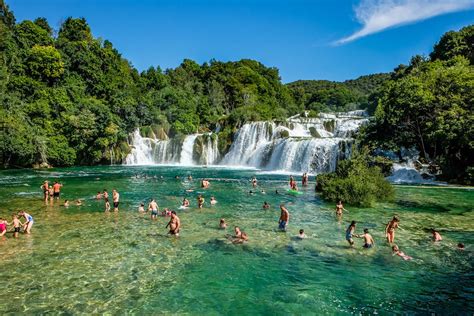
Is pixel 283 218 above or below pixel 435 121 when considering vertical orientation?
below

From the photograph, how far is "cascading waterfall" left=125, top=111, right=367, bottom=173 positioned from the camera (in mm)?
42438

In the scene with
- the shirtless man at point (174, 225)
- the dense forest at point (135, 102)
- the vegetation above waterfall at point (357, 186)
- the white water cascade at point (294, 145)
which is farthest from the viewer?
the white water cascade at point (294, 145)

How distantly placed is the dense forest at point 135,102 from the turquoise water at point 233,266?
53.7ft

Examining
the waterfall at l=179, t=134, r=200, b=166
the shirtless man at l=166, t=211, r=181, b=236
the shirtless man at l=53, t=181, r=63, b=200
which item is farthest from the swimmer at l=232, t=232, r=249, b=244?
the waterfall at l=179, t=134, r=200, b=166

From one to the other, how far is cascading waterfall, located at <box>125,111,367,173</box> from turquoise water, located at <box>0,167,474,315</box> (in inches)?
853

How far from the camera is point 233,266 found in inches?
465

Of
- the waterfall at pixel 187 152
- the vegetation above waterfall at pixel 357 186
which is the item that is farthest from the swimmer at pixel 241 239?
the waterfall at pixel 187 152

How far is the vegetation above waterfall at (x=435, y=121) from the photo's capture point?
3070 cm

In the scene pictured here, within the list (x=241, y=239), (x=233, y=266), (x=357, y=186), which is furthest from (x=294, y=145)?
(x=233, y=266)

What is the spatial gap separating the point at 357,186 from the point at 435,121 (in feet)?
49.6

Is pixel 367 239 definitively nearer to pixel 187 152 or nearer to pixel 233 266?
pixel 233 266

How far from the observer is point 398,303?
359 inches

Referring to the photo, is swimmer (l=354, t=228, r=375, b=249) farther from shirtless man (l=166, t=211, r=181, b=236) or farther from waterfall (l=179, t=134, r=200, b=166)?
waterfall (l=179, t=134, r=200, b=166)

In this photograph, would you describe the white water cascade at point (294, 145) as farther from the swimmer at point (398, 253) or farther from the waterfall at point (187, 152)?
the swimmer at point (398, 253)
